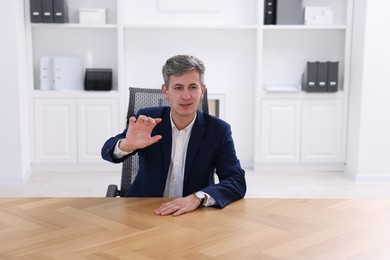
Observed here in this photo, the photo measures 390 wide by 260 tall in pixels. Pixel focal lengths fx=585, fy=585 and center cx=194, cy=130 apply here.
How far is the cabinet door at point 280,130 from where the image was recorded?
5574 mm

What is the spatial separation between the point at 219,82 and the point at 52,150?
1754 millimetres

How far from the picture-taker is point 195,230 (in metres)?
1.93

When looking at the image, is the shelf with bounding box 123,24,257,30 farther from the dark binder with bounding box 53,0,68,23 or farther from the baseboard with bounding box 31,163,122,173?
the baseboard with bounding box 31,163,122,173

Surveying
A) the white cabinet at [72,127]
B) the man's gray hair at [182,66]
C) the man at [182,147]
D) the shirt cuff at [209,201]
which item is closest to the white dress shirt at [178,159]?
the man at [182,147]

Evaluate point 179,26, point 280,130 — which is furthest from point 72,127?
point 280,130

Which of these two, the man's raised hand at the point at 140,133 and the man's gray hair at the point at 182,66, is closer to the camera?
the man's raised hand at the point at 140,133

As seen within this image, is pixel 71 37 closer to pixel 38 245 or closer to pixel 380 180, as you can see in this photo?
pixel 380 180

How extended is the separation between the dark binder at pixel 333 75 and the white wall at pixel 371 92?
16cm

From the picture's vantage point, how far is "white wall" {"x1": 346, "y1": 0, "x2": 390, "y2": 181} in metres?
5.11

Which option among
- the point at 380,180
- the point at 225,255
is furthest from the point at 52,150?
the point at 225,255

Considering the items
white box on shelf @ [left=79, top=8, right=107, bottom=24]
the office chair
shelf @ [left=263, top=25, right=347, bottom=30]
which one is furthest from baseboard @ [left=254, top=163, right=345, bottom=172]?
the office chair

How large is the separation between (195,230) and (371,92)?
3.71 meters

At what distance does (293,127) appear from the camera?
5.62m

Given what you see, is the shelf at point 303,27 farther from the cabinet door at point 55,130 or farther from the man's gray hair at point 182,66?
the man's gray hair at point 182,66
